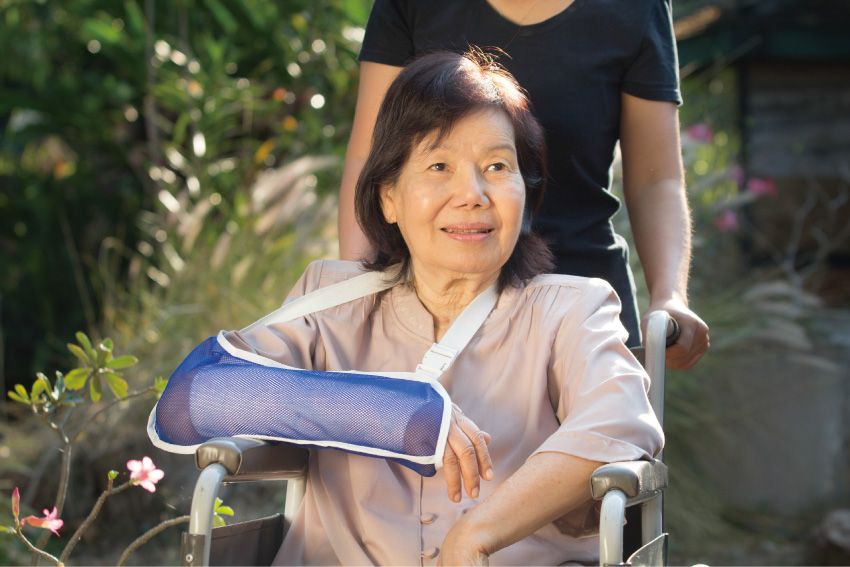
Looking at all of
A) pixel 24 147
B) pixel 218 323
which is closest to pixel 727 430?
pixel 218 323

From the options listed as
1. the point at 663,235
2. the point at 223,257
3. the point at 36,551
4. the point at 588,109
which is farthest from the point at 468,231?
the point at 223,257

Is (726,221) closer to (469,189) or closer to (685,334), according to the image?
(685,334)

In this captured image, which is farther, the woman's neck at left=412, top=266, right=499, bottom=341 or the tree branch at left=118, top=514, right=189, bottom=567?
the woman's neck at left=412, top=266, right=499, bottom=341

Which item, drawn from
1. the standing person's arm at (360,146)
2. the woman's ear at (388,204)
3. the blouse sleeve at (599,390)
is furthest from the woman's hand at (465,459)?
the standing person's arm at (360,146)

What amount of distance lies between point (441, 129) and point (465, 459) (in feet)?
2.16

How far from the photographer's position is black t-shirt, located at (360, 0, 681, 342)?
266 cm

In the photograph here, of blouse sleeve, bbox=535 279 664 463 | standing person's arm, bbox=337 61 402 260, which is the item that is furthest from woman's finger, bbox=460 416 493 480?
standing person's arm, bbox=337 61 402 260

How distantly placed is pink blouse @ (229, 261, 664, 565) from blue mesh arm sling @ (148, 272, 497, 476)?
132 millimetres

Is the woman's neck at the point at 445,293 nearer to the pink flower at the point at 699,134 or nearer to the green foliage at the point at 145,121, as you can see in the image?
the green foliage at the point at 145,121

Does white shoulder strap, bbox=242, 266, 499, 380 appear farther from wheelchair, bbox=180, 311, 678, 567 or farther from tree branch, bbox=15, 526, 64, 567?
tree branch, bbox=15, 526, 64, 567

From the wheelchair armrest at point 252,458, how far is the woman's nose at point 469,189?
0.56 meters

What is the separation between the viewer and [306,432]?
211cm

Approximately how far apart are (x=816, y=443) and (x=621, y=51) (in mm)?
3863

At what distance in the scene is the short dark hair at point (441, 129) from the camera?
234 cm
